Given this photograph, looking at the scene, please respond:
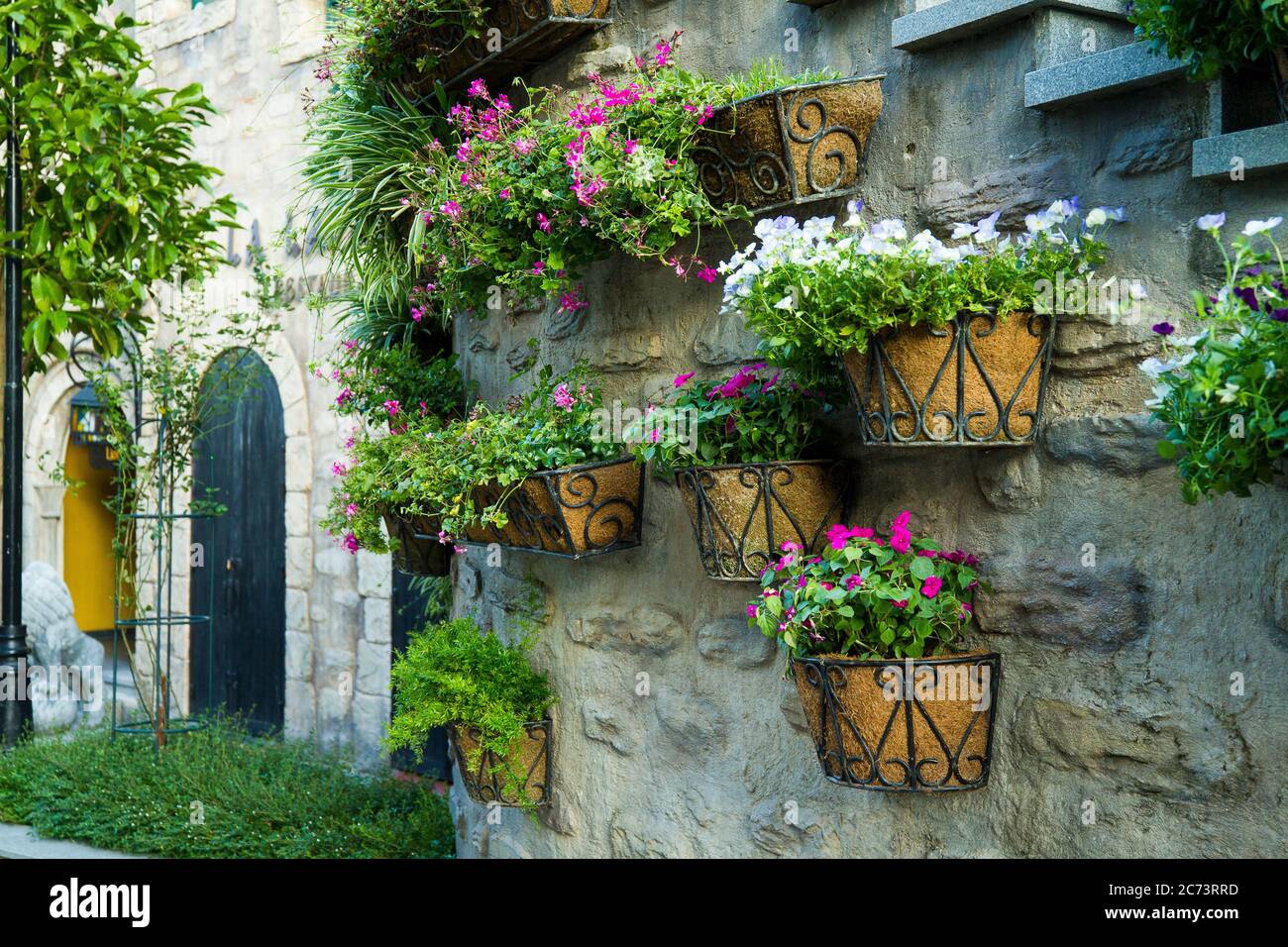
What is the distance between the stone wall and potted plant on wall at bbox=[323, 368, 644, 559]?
137 millimetres

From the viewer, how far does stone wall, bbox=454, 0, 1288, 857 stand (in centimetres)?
200

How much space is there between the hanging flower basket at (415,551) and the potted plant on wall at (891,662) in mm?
2047

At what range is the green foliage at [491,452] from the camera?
304cm

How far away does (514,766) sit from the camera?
10.9 ft

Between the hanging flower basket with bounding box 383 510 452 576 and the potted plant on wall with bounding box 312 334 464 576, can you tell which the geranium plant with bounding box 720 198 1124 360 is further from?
the hanging flower basket with bounding box 383 510 452 576

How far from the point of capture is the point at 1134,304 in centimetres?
208

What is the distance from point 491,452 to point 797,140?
1.14 meters

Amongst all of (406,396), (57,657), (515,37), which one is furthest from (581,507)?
(57,657)

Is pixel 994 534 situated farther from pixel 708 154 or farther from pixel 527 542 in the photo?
pixel 527 542

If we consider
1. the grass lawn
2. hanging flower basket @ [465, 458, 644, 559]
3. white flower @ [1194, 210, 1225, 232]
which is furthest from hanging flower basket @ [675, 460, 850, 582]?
the grass lawn

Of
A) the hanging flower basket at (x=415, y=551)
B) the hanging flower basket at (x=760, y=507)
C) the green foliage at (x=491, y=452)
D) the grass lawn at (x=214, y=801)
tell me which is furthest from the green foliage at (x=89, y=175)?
the hanging flower basket at (x=760, y=507)

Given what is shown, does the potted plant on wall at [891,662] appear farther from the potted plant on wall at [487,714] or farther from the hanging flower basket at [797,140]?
the potted plant on wall at [487,714]

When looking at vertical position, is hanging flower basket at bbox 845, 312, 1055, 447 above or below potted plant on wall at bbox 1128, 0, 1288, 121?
below

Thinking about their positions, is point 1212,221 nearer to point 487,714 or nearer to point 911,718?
point 911,718
